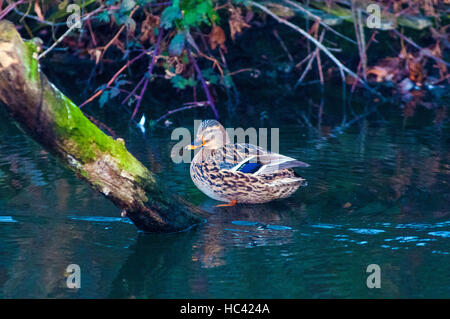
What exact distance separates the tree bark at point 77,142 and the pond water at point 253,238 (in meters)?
0.26

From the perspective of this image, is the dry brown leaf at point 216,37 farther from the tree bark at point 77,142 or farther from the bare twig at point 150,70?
the tree bark at point 77,142

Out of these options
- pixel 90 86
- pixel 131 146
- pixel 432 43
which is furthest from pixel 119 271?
pixel 432 43

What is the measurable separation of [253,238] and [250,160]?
1364 millimetres

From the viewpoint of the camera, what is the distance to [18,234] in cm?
511

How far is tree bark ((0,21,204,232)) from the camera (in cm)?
384

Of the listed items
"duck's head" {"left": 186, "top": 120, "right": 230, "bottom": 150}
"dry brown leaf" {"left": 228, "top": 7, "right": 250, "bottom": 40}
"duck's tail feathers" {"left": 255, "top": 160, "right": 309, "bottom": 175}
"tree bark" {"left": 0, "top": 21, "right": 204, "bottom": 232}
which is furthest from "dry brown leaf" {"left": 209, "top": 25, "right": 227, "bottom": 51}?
"tree bark" {"left": 0, "top": 21, "right": 204, "bottom": 232}

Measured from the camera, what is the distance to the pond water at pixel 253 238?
419 cm

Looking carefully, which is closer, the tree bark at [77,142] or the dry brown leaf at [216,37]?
the tree bark at [77,142]

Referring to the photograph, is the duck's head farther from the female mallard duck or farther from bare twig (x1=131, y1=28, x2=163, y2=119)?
bare twig (x1=131, y1=28, x2=163, y2=119)

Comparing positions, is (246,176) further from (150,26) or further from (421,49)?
(421,49)

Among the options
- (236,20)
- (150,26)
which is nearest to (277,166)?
(236,20)

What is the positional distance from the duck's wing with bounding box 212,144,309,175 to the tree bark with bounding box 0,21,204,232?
1093 mm

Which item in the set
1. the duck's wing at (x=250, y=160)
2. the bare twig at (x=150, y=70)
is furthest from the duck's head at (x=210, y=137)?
the bare twig at (x=150, y=70)
